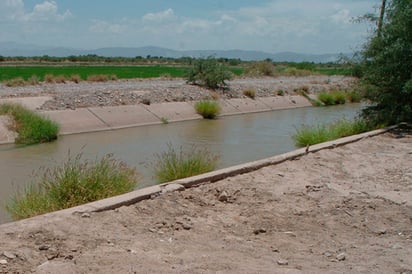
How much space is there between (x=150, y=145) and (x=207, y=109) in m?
10.4

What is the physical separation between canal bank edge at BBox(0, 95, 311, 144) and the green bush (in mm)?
3181

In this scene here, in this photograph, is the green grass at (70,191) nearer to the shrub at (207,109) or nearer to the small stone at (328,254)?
the small stone at (328,254)

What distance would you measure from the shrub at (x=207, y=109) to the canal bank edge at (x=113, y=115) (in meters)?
0.29

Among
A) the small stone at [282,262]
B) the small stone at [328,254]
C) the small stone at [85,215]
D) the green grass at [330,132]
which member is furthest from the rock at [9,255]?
the green grass at [330,132]

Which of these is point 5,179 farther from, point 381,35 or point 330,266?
point 381,35

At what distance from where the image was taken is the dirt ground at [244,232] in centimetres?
596

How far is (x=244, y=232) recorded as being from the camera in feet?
24.6

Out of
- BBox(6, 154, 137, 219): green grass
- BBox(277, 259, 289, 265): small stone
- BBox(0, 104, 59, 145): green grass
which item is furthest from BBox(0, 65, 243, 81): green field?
BBox(277, 259, 289, 265): small stone

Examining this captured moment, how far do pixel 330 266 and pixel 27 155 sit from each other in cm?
1462

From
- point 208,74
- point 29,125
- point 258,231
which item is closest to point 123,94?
point 29,125

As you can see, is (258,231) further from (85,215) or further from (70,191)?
(70,191)

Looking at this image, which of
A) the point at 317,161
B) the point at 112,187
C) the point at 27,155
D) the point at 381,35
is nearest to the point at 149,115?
the point at 27,155

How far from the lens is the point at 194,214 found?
8070 mm

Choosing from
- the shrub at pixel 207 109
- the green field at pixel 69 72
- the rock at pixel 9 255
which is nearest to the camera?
the rock at pixel 9 255
